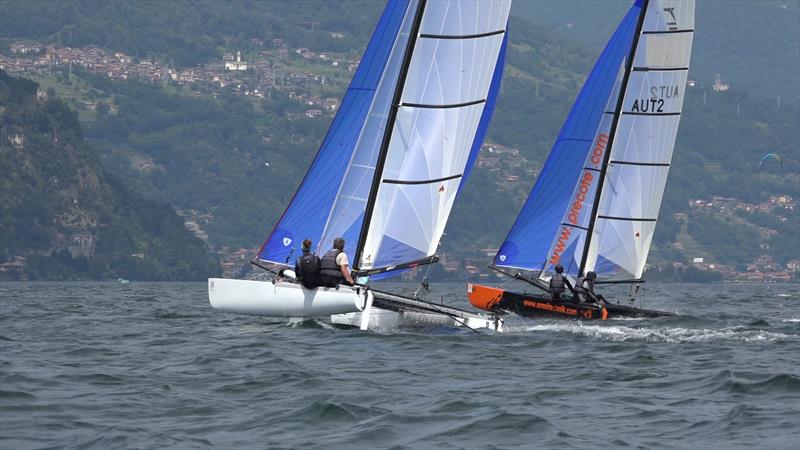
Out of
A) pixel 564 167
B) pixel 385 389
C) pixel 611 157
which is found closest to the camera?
pixel 385 389

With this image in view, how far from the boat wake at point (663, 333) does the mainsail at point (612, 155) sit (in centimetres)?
568

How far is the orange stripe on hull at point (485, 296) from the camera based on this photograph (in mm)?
34062

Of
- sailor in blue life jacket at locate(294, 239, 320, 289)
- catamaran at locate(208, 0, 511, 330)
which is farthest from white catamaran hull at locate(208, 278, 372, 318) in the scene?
catamaran at locate(208, 0, 511, 330)

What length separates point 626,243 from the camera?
123 ft

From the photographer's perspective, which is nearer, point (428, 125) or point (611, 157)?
point (428, 125)

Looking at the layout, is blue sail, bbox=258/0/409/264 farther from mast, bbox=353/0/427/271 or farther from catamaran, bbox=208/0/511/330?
mast, bbox=353/0/427/271

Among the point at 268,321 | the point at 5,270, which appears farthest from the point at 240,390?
the point at 5,270

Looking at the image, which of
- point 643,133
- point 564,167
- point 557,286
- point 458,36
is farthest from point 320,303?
point 643,133

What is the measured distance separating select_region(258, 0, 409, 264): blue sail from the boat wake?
478cm

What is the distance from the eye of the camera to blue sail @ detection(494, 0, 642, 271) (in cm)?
3672

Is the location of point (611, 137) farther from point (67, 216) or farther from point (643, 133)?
point (67, 216)

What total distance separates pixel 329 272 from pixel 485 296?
941cm

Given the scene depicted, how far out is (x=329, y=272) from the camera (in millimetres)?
25453

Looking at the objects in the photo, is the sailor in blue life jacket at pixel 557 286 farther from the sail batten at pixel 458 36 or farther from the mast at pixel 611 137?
the sail batten at pixel 458 36
